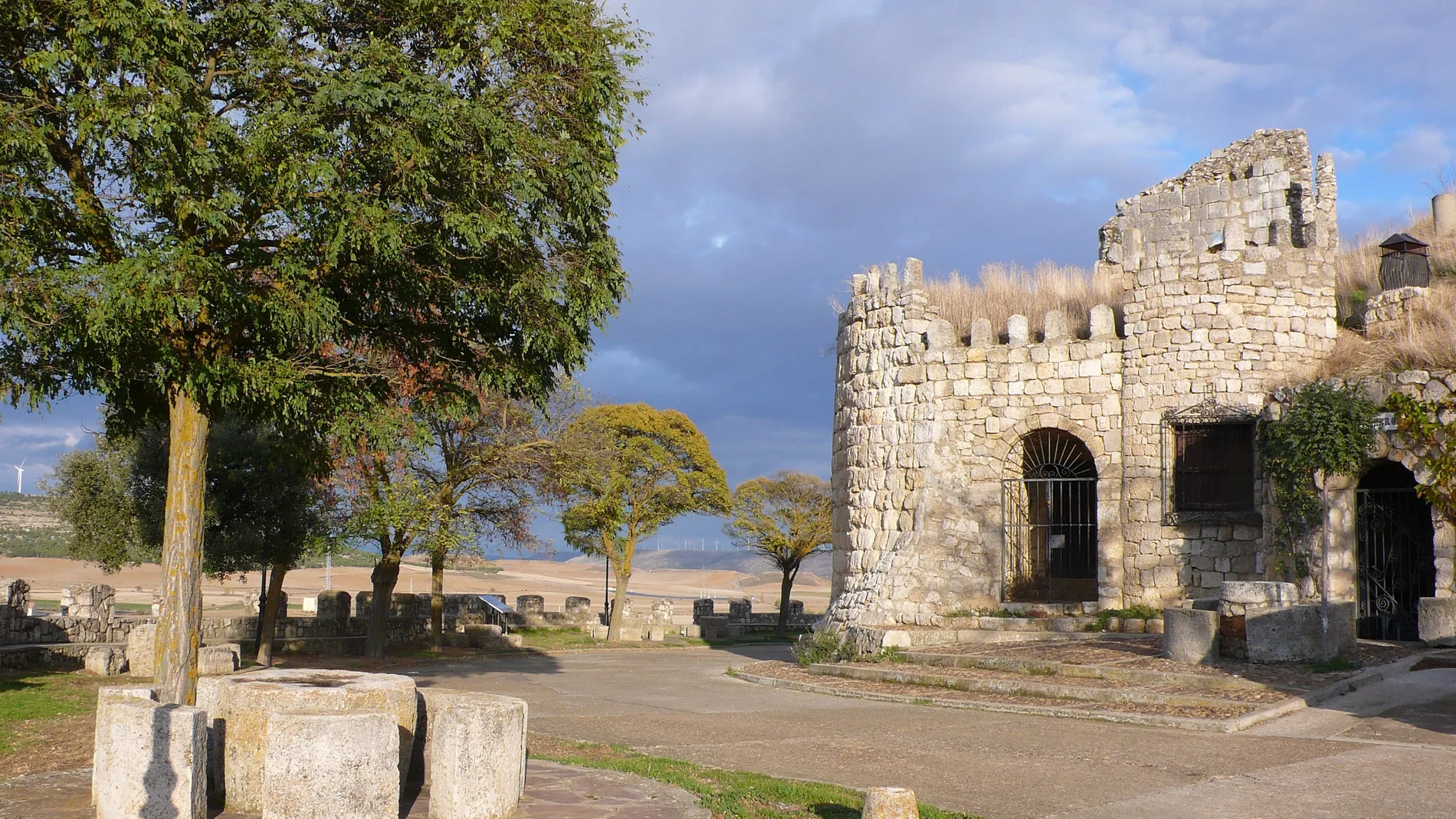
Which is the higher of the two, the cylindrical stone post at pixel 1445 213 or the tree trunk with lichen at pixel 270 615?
the cylindrical stone post at pixel 1445 213

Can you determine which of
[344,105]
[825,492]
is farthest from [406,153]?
[825,492]

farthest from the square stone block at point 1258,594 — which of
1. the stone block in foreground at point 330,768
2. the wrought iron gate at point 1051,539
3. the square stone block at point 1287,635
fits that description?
the stone block in foreground at point 330,768

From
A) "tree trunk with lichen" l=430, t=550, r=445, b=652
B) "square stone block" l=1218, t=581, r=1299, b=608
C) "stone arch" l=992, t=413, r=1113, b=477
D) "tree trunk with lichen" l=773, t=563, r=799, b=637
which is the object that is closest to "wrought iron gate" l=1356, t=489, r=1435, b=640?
"square stone block" l=1218, t=581, r=1299, b=608

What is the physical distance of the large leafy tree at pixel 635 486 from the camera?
28234mm

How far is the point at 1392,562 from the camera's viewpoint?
16.8m

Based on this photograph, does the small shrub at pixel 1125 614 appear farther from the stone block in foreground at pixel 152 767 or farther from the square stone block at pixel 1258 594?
the stone block in foreground at pixel 152 767

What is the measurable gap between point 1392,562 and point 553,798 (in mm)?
14959

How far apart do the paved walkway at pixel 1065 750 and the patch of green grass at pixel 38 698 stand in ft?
16.7

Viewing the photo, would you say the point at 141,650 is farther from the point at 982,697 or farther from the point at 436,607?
the point at 982,697

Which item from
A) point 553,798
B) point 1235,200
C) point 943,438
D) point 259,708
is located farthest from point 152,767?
point 1235,200

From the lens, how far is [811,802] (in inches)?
284

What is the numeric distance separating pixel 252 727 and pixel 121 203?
4.91 m

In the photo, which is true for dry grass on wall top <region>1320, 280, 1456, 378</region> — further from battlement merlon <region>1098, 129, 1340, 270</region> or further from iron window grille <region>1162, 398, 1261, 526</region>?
battlement merlon <region>1098, 129, 1340, 270</region>

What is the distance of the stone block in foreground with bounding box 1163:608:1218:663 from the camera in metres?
13.2
